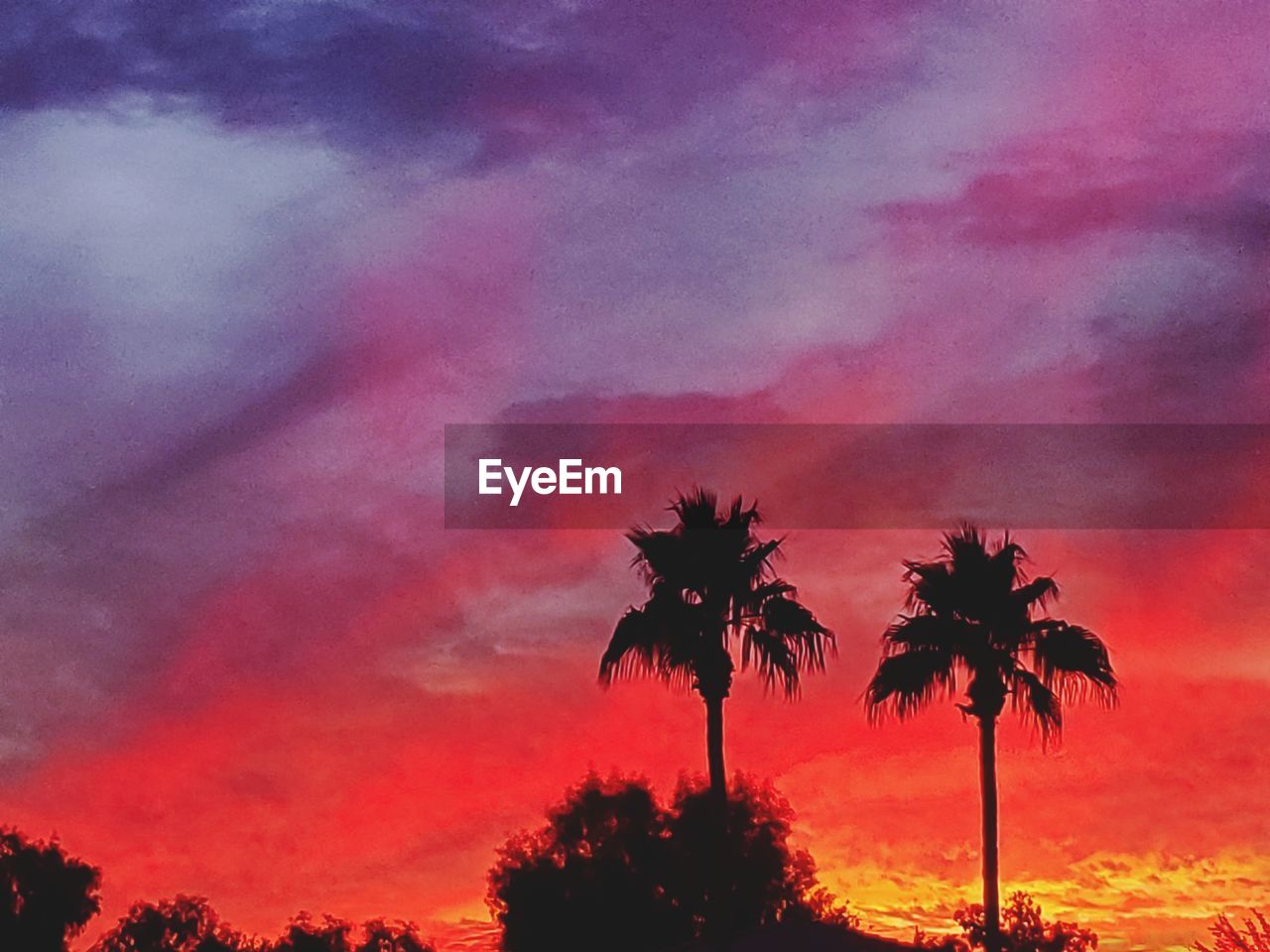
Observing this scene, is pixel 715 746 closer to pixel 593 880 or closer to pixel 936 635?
pixel 936 635

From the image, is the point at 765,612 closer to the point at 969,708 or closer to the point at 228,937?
the point at 969,708

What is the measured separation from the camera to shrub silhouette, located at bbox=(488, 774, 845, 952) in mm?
61969

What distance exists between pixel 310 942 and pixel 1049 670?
40.2 meters

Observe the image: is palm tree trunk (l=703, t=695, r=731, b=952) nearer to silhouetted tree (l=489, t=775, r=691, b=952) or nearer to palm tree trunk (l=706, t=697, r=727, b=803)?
palm tree trunk (l=706, t=697, r=727, b=803)

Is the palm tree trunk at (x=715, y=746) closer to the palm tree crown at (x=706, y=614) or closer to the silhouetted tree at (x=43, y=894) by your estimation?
the palm tree crown at (x=706, y=614)

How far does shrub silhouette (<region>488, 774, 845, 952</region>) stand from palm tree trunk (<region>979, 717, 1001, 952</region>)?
20.7 m

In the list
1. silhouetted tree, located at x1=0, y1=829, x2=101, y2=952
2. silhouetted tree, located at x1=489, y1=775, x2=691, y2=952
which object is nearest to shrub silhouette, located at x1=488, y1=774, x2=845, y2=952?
silhouetted tree, located at x1=489, y1=775, x2=691, y2=952

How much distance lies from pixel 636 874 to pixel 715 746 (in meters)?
21.6

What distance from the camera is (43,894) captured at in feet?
228

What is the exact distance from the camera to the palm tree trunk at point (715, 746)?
4212cm

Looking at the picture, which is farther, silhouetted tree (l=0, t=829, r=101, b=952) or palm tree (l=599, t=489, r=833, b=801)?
silhouetted tree (l=0, t=829, r=101, b=952)

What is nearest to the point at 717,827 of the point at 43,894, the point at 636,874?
the point at 636,874

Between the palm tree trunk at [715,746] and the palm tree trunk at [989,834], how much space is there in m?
5.11

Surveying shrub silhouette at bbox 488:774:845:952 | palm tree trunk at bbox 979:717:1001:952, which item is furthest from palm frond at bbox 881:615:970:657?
shrub silhouette at bbox 488:774:845:952
